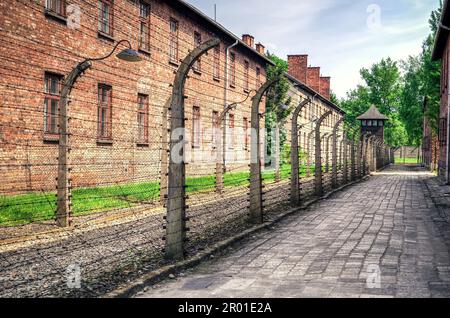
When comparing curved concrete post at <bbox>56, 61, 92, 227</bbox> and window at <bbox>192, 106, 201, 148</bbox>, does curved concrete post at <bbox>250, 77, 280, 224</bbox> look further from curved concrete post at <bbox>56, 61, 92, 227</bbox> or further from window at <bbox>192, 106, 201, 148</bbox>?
window at <bbox>192, 106, 201, 148</bbox>

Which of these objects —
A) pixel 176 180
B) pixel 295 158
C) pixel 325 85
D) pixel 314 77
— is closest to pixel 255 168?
pixel 295 158

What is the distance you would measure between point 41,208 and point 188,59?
531cm

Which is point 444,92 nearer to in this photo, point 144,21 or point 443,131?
point 443,131

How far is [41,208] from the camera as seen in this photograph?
9320 millimetres

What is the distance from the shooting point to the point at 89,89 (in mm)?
14297

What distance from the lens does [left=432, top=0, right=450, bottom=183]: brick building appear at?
19553 mm

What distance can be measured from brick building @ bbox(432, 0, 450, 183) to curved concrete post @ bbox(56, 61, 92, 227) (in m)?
14.8

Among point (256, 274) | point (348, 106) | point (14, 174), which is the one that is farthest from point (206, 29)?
point (348, 106)

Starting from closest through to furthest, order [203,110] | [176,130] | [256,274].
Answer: [256,274], [176,130], [203,110]

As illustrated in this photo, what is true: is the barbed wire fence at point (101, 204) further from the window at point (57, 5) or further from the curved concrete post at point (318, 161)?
the window at point (57, 5)

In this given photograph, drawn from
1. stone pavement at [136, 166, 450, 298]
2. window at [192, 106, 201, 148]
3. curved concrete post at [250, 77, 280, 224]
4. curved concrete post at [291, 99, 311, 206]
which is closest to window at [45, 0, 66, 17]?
window at [192, 106, 201, 148]

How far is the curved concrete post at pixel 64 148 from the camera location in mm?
7594

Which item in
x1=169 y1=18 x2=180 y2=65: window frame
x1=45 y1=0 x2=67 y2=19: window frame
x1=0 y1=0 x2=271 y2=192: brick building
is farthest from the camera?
x1=169 y1=18 x2=180 y2=65: window frame
